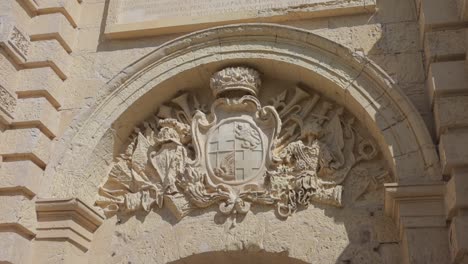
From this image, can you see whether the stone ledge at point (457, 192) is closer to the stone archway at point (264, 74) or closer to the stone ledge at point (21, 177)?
the stone archway at point (264, 74)

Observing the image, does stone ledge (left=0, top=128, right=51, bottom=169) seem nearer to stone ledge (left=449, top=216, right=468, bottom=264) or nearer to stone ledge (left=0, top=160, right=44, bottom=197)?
stone ledge (left=0, top=160, right=44, bottom=197)

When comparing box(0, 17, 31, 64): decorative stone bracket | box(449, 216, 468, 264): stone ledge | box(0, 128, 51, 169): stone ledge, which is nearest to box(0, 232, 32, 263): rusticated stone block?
box(0, 128, 51, 169): stone ledge

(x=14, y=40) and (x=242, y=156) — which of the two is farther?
(x=14, y=40)

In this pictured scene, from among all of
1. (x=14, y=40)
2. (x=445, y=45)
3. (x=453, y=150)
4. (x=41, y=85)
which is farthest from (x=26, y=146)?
(x=445, y=45)

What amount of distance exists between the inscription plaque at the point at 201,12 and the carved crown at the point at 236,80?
54cm

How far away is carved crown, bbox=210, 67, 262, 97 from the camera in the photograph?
19.4ft

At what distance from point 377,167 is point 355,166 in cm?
20

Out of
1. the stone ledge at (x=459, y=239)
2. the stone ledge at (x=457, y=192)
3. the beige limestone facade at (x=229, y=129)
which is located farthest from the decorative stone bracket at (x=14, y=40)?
the stone ledge at (x=459, y=239)

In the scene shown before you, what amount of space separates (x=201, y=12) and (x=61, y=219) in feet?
8.40

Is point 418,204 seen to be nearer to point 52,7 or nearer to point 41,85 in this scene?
point 41,85

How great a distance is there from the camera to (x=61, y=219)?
216 inches

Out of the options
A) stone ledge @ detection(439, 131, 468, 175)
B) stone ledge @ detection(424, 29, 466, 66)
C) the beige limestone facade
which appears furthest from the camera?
the beige limestone facade

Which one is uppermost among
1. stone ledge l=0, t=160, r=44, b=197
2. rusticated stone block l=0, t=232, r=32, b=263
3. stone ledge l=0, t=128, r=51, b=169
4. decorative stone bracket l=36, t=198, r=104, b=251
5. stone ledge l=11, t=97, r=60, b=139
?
stone ledge l=11, t=97, r=60, b=139

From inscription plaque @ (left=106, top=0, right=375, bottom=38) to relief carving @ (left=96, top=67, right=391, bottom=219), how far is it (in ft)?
2.00
